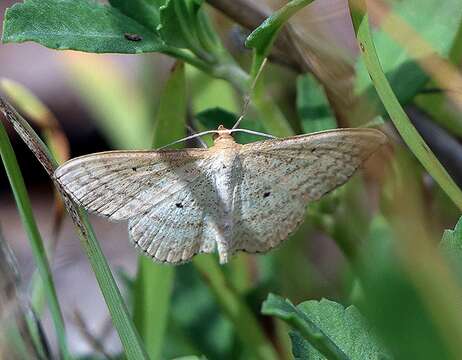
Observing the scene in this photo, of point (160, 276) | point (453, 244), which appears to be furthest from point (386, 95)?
point (160, 276)

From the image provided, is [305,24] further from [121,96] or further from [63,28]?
[121,96]

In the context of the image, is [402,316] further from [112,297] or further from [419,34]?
[419,34]

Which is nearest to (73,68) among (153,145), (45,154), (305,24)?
(153,145)

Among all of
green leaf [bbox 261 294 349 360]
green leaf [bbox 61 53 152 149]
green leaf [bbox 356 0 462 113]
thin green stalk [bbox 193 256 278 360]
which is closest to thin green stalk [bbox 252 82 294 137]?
green leaf [bbox 356 0 462 113]

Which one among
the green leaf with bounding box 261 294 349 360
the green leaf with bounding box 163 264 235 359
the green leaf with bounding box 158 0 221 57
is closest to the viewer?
the green leaf with bounding box 261 294 349 360

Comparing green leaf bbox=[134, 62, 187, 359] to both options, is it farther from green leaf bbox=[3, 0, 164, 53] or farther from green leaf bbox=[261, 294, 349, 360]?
green leaf bbox=[261, 294, 349, 360]
